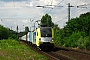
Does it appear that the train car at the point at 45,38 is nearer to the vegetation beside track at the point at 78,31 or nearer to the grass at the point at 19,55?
the grass at the point at 19,55

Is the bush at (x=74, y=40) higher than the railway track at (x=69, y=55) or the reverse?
higher

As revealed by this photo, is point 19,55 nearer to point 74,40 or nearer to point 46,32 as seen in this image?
point 46,32

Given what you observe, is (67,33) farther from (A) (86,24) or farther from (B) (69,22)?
(A) (86,24)

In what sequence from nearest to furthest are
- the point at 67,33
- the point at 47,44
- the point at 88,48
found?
the point at 47,44 < the point at 88,48 < the point at 67,33

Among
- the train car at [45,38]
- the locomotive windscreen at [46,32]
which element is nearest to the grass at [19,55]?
the train car at [45,38]

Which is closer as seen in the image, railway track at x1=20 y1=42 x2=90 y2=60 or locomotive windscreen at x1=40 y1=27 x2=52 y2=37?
railway track at x1=20 y1=42 x2=90 y2=60

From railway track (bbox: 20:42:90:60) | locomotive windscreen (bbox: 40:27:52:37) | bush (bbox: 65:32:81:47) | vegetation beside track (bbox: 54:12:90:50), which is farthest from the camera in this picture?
bush (bbox: 65:32:81:47)

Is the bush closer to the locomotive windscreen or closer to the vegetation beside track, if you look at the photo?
the vegetation beside track

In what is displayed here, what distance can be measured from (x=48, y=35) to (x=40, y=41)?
126cm

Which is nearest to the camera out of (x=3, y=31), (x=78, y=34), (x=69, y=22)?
(x=78, y=34)

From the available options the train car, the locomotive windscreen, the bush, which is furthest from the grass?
the bush

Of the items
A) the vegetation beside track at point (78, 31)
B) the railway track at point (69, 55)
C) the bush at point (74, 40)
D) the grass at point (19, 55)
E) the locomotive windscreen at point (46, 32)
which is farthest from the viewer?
the bush at point (74, 40)

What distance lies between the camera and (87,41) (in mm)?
40625

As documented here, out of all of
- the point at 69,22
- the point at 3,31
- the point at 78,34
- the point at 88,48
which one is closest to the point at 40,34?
the point at 88,48
